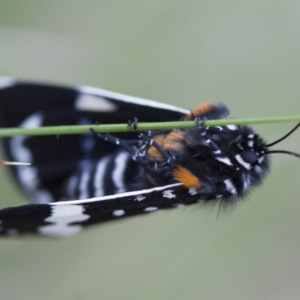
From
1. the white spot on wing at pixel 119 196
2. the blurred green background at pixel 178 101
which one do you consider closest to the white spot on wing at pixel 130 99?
the white spot on wing at pixel 119 196

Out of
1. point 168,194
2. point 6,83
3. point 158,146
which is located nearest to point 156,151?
point 158,146

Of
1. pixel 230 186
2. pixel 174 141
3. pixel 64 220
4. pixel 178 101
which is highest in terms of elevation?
pixel 178 101

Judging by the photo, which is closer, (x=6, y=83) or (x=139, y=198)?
(x=139, y=198)

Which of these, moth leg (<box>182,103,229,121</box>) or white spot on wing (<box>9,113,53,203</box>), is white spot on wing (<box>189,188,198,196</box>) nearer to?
moth leg (<box>182,103,229,121</box>)

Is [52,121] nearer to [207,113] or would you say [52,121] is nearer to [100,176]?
[100,176]

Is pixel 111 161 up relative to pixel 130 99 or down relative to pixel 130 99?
down

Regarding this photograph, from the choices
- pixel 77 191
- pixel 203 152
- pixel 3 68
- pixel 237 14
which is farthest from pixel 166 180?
pixel 237 14

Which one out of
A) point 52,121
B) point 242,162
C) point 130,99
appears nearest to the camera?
point 242,162
